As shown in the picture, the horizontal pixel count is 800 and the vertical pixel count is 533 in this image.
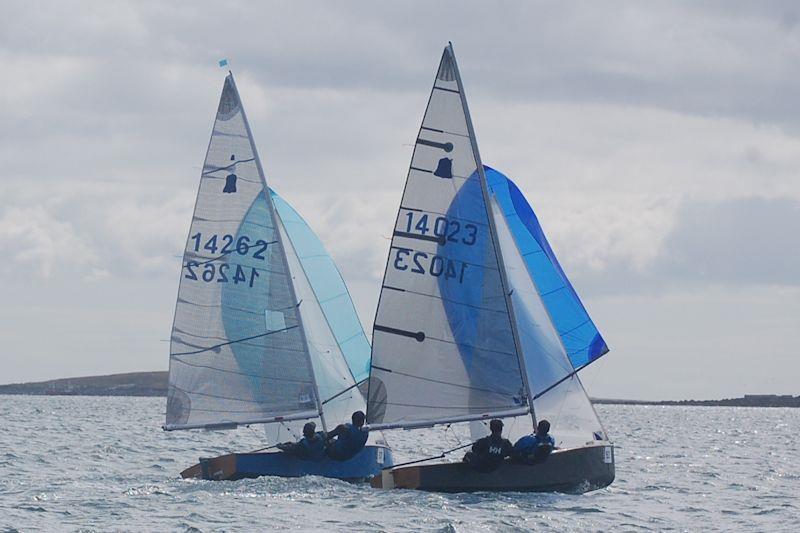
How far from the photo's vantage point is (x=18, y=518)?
26359 millimetres

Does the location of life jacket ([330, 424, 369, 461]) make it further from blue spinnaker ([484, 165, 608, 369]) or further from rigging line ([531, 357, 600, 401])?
blue spinnaker ([484, 165, 608, 369])

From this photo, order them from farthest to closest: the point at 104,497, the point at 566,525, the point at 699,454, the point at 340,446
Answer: the point at 699,454 → the point at 340,446 → the point at 104,497 → the point at 566,525

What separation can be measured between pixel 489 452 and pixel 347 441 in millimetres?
4415

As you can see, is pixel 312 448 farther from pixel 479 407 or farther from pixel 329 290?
pixel 329 290

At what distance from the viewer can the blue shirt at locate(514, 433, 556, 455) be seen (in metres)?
29.2

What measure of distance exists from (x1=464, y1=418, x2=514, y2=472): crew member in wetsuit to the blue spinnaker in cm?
354

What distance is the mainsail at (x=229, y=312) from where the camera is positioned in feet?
112

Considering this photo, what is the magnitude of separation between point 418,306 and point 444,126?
149 inches

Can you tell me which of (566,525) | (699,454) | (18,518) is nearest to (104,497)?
(18,518)

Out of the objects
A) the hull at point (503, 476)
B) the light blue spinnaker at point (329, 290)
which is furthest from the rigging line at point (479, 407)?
the light blue spinnaker at point (329, 290)

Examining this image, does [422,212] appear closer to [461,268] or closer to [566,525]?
[461,268]

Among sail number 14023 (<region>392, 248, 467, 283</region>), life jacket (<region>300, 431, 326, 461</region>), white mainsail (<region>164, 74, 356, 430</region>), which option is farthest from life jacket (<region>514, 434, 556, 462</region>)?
white mainsail (<region>164, 74, 356, 430</region>)

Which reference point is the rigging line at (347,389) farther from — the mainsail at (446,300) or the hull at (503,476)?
the hull at (503,476)

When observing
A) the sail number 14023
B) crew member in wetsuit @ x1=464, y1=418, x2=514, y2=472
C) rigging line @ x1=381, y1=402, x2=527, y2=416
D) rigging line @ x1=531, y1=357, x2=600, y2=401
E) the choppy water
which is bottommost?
the choppy water
